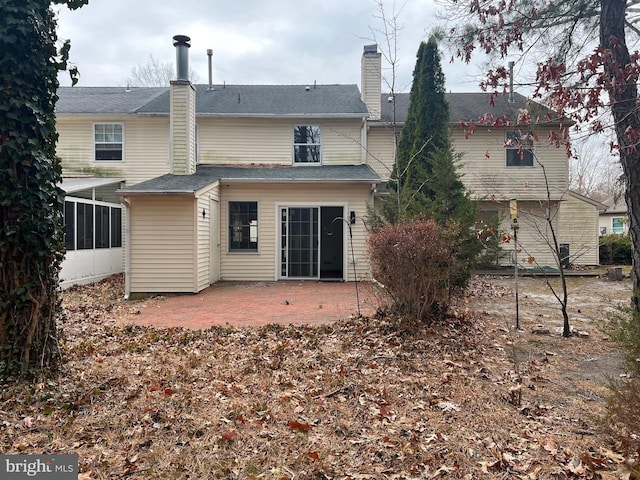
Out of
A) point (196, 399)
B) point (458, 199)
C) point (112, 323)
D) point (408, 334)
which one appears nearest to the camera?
point (196, 399)

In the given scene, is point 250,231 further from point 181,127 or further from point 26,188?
point 26,188

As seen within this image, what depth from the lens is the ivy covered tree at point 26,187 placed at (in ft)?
12.4

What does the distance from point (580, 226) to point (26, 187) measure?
1886 cm

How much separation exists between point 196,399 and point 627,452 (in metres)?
3.41

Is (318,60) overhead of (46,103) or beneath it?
overhead

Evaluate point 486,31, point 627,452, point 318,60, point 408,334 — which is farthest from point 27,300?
point 318,60

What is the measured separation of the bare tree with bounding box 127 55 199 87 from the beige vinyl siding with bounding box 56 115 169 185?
641 inches

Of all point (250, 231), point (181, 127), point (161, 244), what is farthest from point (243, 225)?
point (181, 127)

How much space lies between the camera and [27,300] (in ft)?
12.9

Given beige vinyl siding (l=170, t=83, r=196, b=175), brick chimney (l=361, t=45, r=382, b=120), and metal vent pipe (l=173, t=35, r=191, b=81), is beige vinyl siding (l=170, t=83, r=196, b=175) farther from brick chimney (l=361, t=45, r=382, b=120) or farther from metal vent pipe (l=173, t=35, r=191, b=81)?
brick chimney (l=361, t=45, r=382, b=120)

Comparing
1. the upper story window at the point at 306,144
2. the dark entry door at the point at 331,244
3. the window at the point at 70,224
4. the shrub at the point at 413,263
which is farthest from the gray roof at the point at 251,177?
the shrub at the point at 413,263

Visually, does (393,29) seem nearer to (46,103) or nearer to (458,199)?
(458,199)

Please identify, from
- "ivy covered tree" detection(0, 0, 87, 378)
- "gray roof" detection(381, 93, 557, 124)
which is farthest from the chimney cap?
"ivy covered tree" detection(0, 0, 87, 378)

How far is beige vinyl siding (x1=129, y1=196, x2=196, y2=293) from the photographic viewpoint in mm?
9727
